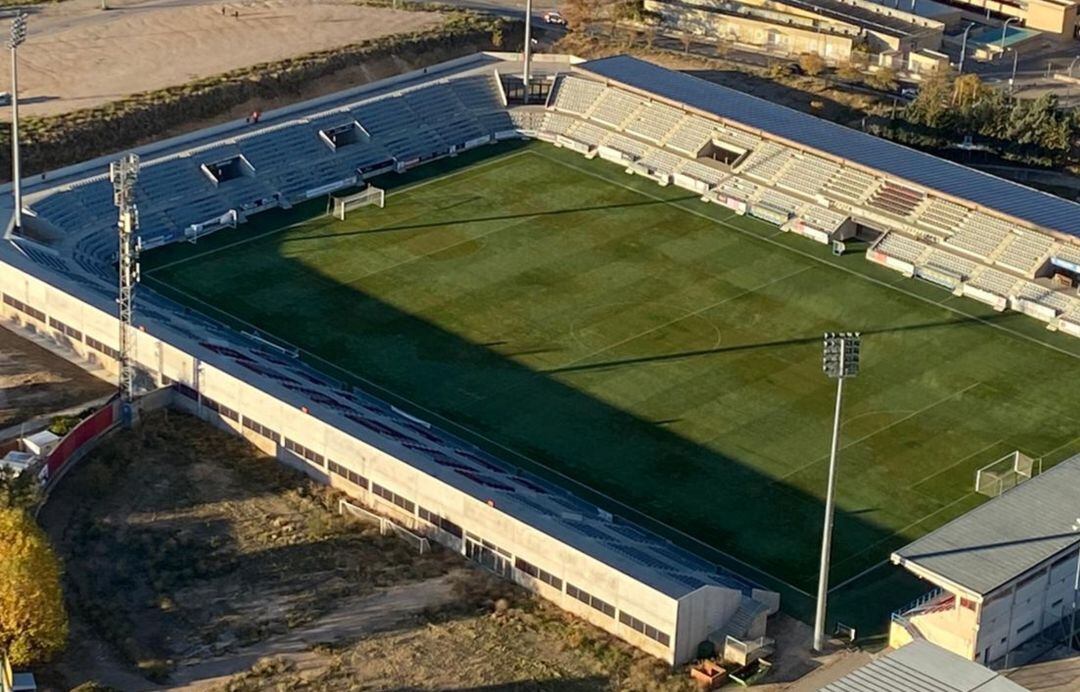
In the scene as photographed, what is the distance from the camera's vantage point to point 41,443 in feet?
274

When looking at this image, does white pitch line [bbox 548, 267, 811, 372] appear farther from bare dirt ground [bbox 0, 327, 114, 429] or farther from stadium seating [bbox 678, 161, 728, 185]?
bare dirt ground [bbox 0, 327, 114, 429]

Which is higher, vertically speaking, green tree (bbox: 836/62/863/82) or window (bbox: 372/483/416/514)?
green tree (bbox: 836/62/863/82)

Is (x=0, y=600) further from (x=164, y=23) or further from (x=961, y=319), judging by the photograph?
(x=164, y=23)

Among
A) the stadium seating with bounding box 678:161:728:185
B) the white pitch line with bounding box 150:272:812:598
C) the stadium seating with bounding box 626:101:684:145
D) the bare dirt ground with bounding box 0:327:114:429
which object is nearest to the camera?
the white pitch line with bounding box 150:272:812:598

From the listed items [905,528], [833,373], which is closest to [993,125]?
[905,528]

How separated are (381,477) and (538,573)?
8157 millimetres

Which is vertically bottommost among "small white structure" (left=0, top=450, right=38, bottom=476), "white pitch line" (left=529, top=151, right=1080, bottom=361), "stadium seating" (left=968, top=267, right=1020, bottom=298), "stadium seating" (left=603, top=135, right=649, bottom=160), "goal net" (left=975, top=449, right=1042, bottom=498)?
"small white structure" (left=0, top=450, right=38, bottom=476)

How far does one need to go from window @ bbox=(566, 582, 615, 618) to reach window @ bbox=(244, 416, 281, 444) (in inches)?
621


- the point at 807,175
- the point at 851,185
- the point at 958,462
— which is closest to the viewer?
the point at 958,462

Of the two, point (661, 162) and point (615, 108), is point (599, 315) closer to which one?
point (661, 162)

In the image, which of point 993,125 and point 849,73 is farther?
point 849,73

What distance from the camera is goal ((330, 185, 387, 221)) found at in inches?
4318

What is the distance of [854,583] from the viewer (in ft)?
256

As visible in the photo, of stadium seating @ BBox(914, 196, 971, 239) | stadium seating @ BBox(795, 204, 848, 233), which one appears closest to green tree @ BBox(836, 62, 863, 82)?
stadium seating @ BBox(795, 204, 848, 233)
